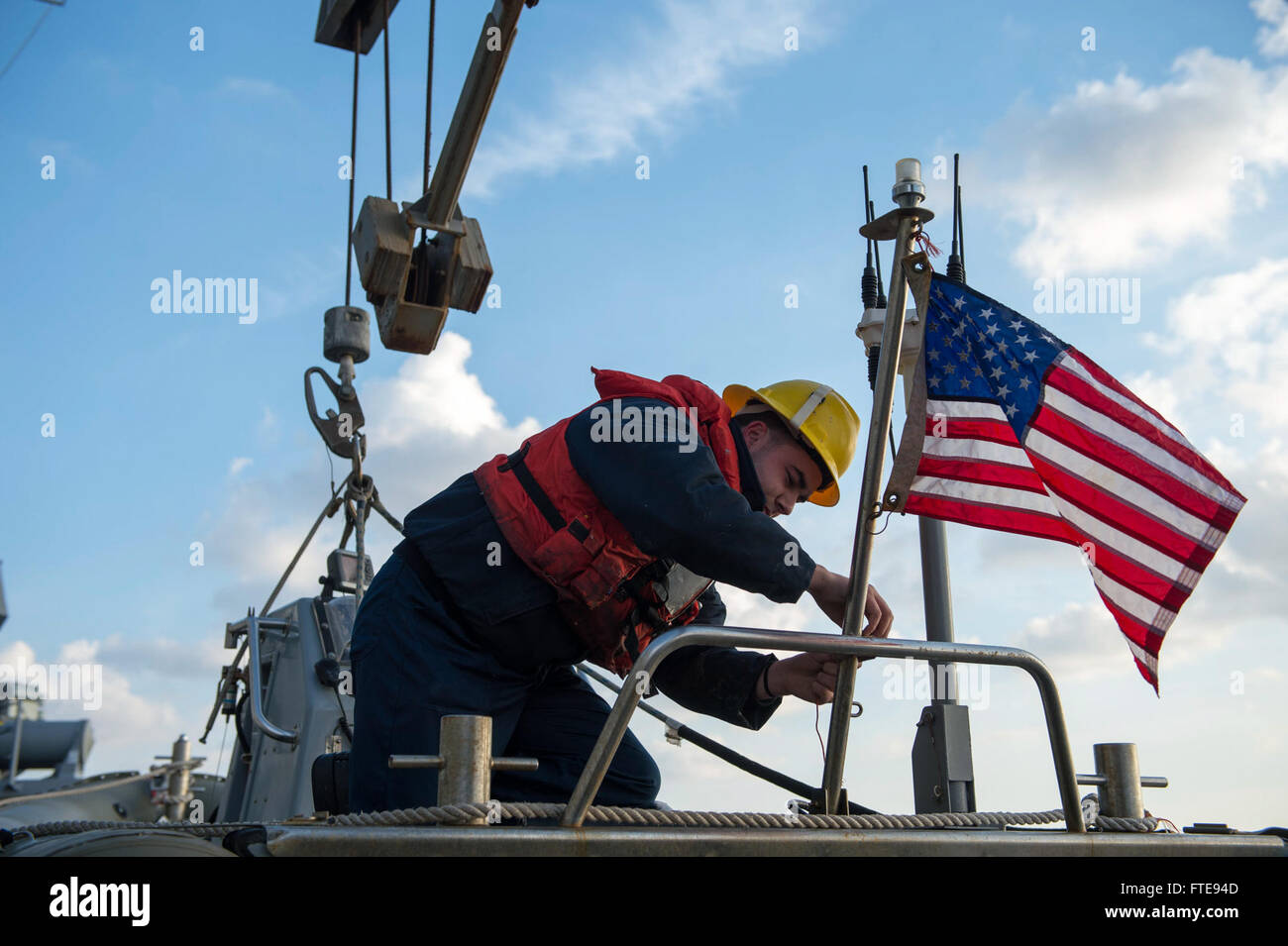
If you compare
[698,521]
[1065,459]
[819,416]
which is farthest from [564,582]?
[1065,459]

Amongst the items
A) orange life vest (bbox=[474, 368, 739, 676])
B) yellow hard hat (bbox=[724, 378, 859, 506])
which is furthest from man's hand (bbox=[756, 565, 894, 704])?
yellow hard hat (bbox=[724, 378, 859, 506])

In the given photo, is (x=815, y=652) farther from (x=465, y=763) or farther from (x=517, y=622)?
(x=517, y=622)

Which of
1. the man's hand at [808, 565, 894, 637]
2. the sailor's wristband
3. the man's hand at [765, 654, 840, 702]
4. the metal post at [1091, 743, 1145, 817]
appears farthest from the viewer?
the sailor's wristband

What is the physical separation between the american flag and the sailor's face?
23.7 inches

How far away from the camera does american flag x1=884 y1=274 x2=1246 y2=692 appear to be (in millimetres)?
3438

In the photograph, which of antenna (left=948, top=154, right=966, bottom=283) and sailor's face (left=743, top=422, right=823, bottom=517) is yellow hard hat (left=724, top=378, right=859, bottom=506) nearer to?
sailor's face (left=743, top=422, right=823, bottom=517)

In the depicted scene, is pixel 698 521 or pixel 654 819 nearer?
pixel 654 819

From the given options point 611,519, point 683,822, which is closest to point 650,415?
point 611,519

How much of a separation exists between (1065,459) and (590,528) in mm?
1435

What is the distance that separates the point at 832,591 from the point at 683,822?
112 centimetres

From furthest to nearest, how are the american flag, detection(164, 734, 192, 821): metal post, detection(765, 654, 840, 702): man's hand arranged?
detection(164, 734, 192, 821): metal post
detection(765, 654, 840, 702): man's hand
the american flag

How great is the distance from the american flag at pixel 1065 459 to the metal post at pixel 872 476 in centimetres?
33

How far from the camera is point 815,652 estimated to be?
2.59 m
